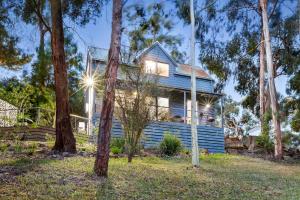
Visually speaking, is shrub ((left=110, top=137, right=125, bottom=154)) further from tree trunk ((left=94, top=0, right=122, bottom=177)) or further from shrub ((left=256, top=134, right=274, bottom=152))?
shrub ((left=256, top=134, right=274, bottom=152))

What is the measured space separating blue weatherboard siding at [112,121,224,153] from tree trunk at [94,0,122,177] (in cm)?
902

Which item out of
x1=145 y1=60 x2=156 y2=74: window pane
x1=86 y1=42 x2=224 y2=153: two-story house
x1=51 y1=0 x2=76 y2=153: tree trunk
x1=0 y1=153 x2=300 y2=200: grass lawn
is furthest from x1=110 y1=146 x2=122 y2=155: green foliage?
x1=86 y1=42 x2=224 y2=153: two-story house

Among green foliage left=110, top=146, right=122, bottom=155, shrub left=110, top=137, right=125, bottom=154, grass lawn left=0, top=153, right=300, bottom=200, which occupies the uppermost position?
shrub left=110, top=137, right=125, bottom=154

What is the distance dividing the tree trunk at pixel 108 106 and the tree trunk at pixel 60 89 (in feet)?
11.2

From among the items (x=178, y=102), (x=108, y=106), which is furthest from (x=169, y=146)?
(x=178, y=102)

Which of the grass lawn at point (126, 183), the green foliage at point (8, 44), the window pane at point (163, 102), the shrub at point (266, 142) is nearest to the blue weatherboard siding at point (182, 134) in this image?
the window pane at point (163, 102)

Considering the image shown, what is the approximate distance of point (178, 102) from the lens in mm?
21844

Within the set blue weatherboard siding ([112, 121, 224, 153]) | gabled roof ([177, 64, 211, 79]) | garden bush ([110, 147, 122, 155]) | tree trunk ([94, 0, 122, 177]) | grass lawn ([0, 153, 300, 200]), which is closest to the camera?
grass lawn ([0, 153, 300, 200])

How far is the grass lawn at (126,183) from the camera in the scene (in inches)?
236

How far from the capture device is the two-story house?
18.4 meters

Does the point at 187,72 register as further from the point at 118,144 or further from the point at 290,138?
the point at 118,144

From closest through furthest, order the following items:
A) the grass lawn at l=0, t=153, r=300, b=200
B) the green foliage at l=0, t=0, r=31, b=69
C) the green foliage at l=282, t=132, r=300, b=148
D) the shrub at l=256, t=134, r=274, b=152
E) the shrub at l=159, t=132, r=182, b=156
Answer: the grass lawn at l=0, t=153, r=300, b=200, the green foliage at l=0, t=0, r=31, b=69, the shrub at l=159, t=132, r=182, b=156, the green foliage at l=282, t=132, r=300, b=148, the shrub at l=256, t=134, r=274, b=152

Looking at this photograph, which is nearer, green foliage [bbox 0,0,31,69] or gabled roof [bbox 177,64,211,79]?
green foliage [bbox 0,0,31,69]

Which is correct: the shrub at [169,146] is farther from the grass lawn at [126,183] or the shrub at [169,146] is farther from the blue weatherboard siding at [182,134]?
the grass lawn at [126,183]
